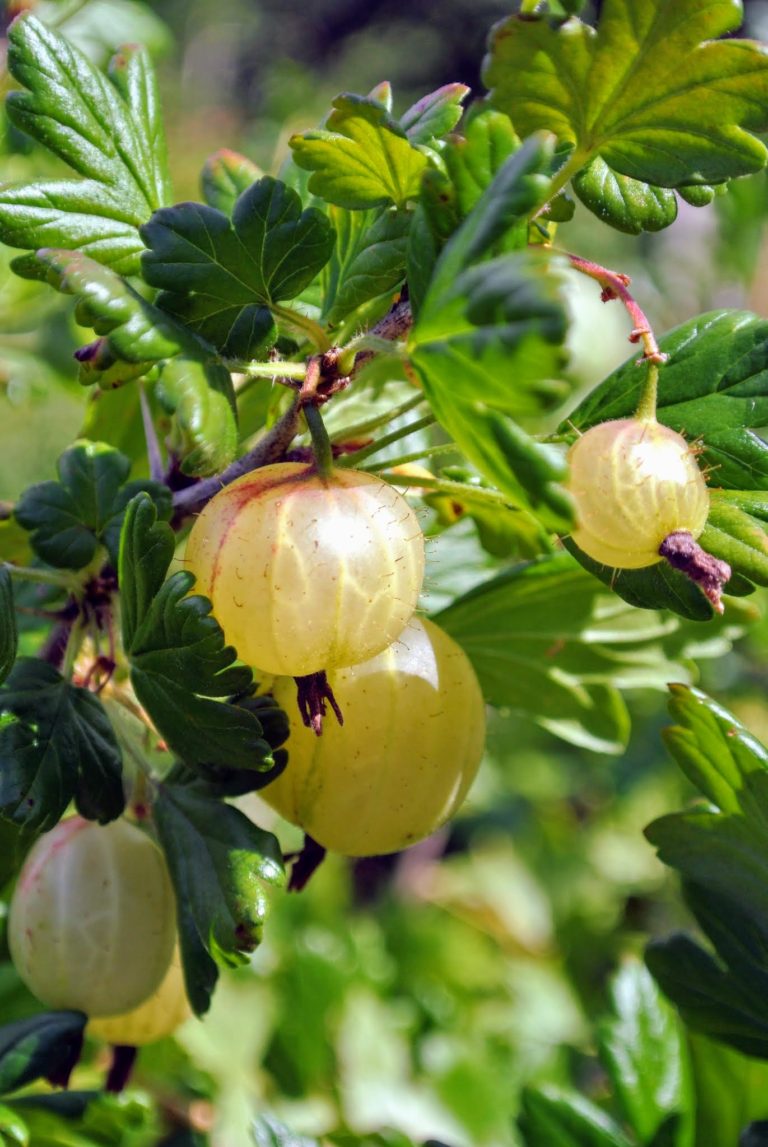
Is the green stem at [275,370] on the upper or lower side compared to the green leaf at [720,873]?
upper

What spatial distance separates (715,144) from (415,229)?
0.59 ft

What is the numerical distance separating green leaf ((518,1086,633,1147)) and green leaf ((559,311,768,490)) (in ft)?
1.52

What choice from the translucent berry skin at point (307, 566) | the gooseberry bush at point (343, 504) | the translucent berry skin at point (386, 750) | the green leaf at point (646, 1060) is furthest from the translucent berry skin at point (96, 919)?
the green leaf at point (646, 1060)

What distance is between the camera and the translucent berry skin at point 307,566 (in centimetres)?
53

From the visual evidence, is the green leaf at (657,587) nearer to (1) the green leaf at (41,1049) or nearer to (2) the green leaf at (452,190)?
(2) the green leaf at (452,190)

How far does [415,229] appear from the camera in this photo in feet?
1.74

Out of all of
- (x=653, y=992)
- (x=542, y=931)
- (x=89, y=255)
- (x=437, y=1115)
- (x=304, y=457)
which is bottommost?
(x=542, y=931)

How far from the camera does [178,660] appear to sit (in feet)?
1.90

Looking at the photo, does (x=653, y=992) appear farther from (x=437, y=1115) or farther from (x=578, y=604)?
(x=437, y=1115)

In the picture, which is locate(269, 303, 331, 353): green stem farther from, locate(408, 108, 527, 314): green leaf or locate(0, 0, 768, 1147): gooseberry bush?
locate(408, 108, 527, 314): green leaf

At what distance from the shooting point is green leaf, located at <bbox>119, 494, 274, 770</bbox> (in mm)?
564

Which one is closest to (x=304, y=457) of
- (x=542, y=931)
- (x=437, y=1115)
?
(x=437, y=1115)

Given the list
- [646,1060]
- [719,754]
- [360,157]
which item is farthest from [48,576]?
[646,1060]

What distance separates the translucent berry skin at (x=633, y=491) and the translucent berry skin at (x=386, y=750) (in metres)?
0.13
